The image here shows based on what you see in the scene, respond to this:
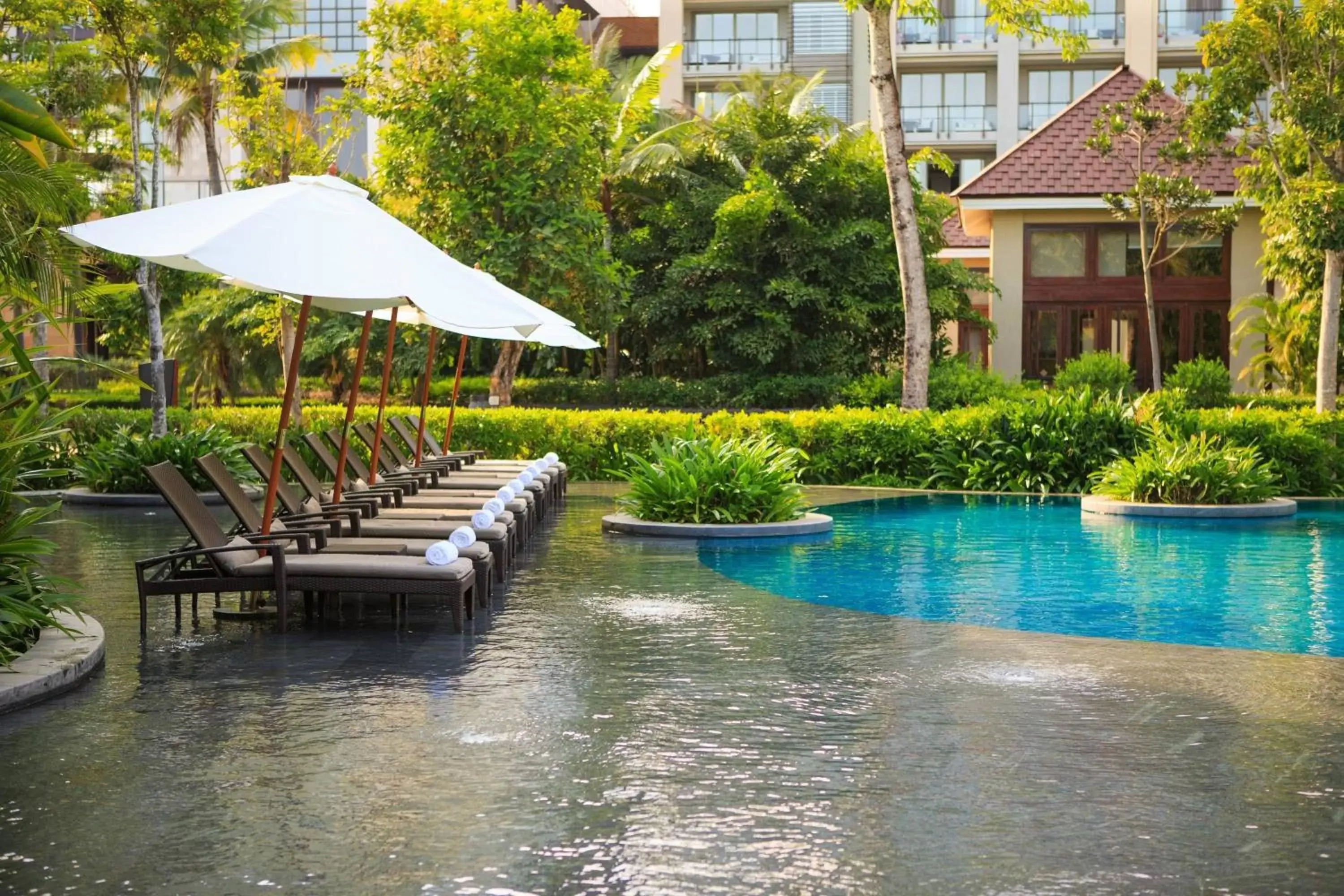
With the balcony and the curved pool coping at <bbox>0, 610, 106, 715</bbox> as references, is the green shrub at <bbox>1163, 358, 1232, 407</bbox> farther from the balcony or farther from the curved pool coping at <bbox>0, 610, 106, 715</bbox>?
the balcony

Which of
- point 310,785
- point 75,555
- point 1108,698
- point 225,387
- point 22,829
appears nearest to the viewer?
point 22,829

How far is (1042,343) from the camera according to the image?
136ft

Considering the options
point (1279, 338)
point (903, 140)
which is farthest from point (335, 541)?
point (1279, 338)

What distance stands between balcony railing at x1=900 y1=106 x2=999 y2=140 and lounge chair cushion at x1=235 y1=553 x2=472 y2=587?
5159 cm

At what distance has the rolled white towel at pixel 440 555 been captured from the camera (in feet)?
33.3

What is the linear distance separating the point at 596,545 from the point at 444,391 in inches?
1043

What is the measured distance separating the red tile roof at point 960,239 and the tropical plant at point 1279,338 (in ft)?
42.5

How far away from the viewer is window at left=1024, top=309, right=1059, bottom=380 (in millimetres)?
41312

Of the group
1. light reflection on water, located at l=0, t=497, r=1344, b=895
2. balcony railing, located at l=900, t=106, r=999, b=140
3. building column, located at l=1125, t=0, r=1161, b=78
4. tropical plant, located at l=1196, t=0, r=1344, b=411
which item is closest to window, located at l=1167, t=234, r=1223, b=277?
tropical plant, located at l=1196, t=0, r=1344, b=411

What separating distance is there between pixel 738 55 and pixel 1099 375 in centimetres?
3050

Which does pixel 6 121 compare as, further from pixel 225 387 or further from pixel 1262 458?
pixel 225 387

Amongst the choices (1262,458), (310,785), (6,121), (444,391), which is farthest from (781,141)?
A: (310,785)

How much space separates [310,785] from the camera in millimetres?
6457

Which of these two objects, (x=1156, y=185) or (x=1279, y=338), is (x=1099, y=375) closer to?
(x=1156, y=185)
